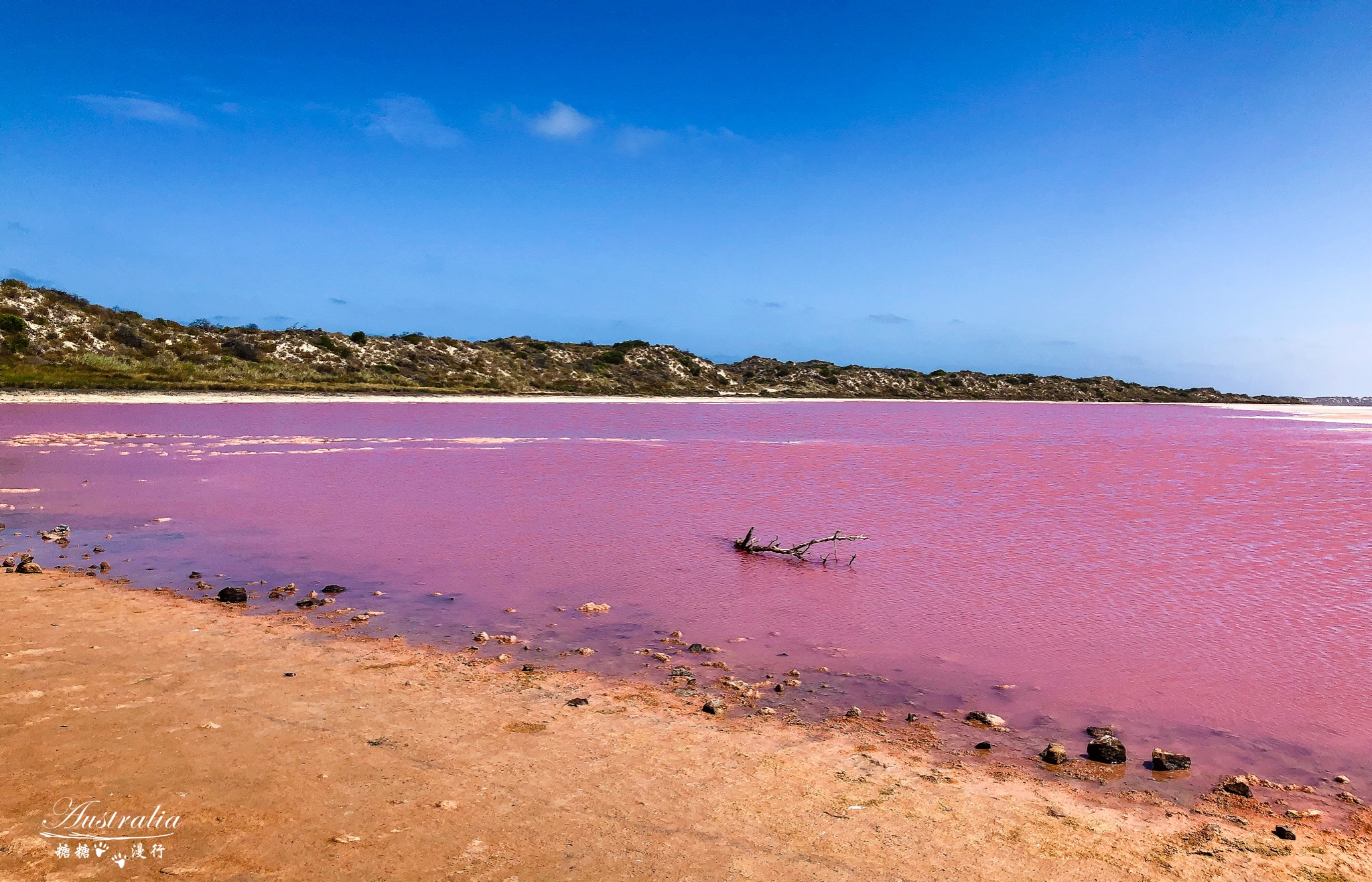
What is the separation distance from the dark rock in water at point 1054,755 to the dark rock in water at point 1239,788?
999 millimetres

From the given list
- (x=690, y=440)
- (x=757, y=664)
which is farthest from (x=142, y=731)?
(x=690, y=440)

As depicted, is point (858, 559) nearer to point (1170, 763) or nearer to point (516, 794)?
point (1170, 763)

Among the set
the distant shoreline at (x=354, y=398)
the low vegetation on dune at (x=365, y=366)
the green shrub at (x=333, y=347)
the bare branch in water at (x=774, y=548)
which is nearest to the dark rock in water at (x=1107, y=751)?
the bare branch in water at (x=774, y=548)

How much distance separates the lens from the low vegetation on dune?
162 feet

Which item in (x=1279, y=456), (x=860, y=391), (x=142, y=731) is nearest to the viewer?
(x=142, y=731)

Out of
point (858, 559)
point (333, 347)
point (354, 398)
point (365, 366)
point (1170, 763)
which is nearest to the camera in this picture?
point (1170, 763)

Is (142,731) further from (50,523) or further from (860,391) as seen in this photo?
(860,391)

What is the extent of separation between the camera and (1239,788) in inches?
207

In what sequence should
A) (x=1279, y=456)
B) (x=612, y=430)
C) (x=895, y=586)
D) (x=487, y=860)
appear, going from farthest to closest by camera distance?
(x=612, y=430) → (x=1279, y=456) → (x=895, y=586) → (x=487, y=860)

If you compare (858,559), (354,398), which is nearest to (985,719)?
(858,559)

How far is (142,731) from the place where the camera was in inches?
208

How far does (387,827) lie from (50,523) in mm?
11508

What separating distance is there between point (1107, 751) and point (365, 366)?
228 ft

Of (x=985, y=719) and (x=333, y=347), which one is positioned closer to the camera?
(x=985, y=719)
